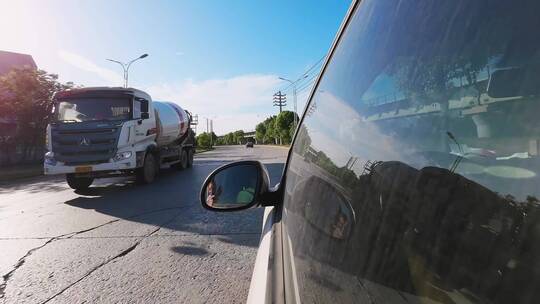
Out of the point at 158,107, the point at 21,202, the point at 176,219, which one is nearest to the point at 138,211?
the point at 176,219

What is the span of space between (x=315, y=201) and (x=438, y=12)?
31.7 inches

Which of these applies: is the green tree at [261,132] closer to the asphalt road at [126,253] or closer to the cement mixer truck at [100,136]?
the cement mixer truck at [100,136]

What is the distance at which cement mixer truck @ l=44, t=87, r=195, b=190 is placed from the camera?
10.7 meters

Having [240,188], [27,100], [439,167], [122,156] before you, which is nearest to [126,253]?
[240,188]

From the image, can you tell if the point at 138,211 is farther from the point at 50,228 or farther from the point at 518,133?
the point at 518,133

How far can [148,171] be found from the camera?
12414mm

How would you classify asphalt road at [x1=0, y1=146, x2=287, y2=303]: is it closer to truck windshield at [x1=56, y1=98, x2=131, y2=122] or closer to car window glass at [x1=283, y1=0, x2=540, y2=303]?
car window glass at [x1=283, y1=0, x2=540, y2=303]

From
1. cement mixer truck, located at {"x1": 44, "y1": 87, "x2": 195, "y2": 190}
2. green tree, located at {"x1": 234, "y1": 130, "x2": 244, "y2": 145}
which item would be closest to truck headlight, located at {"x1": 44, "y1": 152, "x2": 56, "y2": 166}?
cement mixer truck, located at {"x1": 44, "y1": 87, "x2": 195, "y2": 190}

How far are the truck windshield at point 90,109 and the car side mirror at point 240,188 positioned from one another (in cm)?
984

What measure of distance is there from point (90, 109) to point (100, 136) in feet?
3.71

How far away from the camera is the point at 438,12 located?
0.73 m

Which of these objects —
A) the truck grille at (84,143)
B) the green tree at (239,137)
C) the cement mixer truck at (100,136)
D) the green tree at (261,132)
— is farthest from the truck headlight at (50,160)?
the green tree at (239,137)

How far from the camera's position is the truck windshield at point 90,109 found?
11.3 m

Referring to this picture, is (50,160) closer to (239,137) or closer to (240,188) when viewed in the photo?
(240,188)
